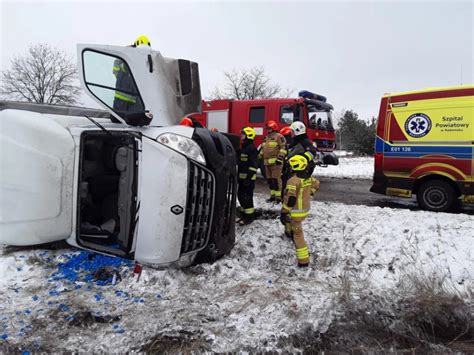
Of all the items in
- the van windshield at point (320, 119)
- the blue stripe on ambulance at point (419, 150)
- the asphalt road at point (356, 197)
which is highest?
the van windshield at point (320, 119)

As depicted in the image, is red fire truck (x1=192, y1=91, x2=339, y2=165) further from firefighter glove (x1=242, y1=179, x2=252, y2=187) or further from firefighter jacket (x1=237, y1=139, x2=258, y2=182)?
firefighter glove (x1=242, y1=179, x2=252, y2=187)

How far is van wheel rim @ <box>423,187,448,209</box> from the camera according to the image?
6.62 metres

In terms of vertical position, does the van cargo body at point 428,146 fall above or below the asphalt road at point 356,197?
above

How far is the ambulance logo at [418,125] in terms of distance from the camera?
6578mm

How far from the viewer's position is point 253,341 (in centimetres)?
276

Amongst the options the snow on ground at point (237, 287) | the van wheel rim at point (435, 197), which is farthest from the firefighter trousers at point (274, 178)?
the van wheel rim at point (435, 197)

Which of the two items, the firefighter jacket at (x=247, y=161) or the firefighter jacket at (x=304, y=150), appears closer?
the firefighter jacket at (x=304, y=150)

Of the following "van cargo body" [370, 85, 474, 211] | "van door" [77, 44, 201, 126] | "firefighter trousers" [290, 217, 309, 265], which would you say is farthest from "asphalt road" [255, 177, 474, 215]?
"van door" [77, 44, 201, 126]

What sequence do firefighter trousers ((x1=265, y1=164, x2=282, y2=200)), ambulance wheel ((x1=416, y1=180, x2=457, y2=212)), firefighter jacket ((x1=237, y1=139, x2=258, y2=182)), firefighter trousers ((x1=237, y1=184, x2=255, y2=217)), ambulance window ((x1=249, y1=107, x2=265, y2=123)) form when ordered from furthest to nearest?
ambulance window ((x1=249, y1=107, x2=265, y2=123)) < firefighter trousers ((x1=265, y1=164, x2=282, y2=200)) < ambulance wheel ((x1=416, y1=180, x2=457, y2=212)) < firefighter jacket ((x1=237, y1=139, x2=258, y2=182)) < firefighter trousers ((x1=237, y1=184, x2=255, y2=217))

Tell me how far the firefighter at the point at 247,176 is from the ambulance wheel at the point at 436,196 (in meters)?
3.38

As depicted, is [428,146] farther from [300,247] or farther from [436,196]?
[300,247]

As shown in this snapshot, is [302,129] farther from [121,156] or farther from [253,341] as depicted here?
[253,341]

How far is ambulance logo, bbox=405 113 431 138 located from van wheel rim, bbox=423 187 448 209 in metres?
1.07

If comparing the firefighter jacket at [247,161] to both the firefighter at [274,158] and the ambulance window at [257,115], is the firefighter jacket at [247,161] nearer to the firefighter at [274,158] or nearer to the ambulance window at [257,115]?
the firefighter at [274,158]
